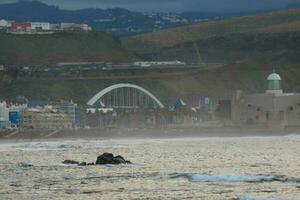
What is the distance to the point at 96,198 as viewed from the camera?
2158 inches

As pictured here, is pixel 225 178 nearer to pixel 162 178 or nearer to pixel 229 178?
pixel 229 178

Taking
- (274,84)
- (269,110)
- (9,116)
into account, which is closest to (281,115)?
(269,110)

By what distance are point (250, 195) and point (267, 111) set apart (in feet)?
377

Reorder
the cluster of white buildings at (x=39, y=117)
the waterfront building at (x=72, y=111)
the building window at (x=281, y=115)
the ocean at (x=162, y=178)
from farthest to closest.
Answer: the waterfront building at (x=72, y=111), the cluster of white buildings at (x=39, y=117), the building window at (x=281, y=115), the ocean at (x=162, y=178)

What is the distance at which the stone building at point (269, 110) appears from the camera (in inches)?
6604

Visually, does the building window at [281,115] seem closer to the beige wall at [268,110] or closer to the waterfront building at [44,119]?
the beige wall at [268,110]

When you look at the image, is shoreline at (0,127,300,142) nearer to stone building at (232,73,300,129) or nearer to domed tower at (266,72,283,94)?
stone building at (232,73,300,129)

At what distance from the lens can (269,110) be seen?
16875 cm

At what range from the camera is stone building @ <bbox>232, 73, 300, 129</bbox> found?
168 m

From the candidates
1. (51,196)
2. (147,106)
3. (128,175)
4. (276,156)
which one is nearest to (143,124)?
(147,106)

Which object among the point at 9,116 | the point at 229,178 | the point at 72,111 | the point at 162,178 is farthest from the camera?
the point at 72,111

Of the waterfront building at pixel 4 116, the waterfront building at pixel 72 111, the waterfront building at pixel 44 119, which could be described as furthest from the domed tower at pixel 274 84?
the waterfront building at pixel 4 116

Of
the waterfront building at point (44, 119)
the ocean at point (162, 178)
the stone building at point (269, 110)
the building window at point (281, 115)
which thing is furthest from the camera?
the waterfront building at point (44, 119)

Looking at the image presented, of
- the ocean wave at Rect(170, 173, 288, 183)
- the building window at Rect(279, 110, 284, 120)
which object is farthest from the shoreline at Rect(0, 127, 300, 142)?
the ocean wave at Rect(170, 173, 288, 183)
